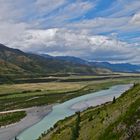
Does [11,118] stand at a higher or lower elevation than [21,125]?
higher

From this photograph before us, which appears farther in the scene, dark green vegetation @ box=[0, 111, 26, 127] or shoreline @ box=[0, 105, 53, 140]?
dark green vegetation @ box=[0, 111, 26, 127]

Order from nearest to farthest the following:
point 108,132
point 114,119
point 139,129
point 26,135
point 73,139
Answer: point 139,129 → point 108,132 → point 114,119 → point 73,139 → point 26,135

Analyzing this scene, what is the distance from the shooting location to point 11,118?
167875 millimetres

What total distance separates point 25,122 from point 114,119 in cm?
10357

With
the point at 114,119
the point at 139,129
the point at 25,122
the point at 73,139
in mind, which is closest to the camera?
the point at 139,129

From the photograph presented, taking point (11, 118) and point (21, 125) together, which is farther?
point (11, 118)

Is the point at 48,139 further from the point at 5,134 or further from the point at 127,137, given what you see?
the point at 5,134

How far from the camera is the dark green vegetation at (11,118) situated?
15875cm

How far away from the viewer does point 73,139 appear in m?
64.8

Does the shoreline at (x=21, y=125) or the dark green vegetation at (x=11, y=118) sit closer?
the shoreline at (x=21, y=125)

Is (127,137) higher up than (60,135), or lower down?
higher up

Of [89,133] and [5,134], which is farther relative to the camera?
[5,134]

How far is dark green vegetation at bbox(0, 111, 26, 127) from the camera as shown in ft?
521

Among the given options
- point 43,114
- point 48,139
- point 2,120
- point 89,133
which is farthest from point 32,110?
point 89,133
